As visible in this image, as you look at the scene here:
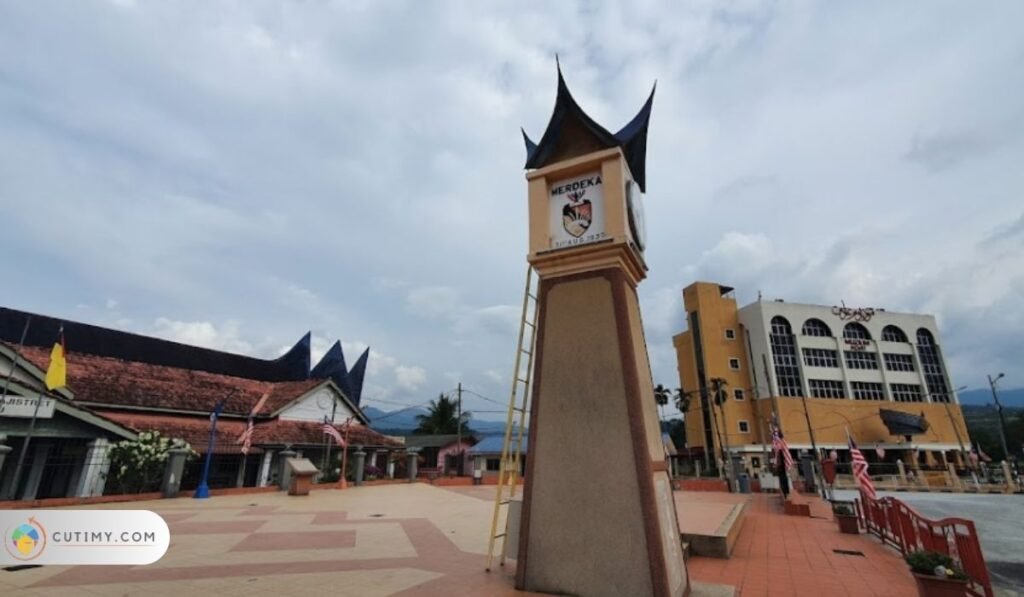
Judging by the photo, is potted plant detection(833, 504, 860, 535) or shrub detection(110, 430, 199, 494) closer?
potted plant detection(833, 504, 860, 535)

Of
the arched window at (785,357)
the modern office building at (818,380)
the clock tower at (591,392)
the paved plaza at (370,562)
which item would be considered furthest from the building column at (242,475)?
the arched window at (785,357)

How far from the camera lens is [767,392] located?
46.2 metres

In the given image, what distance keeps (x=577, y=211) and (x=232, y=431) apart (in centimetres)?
2174

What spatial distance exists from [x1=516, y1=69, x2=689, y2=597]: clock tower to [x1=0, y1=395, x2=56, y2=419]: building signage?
16.5 metres

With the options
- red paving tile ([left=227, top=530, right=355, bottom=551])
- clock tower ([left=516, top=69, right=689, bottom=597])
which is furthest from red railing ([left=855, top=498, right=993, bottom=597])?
red paving tile ([left=227, top=530, right=355, bottom=551])

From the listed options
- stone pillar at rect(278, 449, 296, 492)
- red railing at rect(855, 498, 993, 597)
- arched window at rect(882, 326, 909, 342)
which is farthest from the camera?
arched window at rect(882, 326, 909, 342)

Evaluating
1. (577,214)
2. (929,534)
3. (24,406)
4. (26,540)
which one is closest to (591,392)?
(577,214)

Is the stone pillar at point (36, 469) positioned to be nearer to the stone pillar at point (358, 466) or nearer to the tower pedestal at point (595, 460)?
the stone pillar at point (358, 466)

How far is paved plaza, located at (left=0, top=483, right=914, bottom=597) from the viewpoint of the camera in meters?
6.04

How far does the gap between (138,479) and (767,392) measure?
4797 cm

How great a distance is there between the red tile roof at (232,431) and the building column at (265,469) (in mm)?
658

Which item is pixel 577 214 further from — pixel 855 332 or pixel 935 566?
pixel 855 332

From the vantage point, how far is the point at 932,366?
4981cm

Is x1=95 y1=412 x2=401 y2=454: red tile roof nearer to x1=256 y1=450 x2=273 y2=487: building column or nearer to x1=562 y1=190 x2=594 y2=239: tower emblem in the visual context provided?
x1=256 y1=450 x2=273 y2=487: building column
